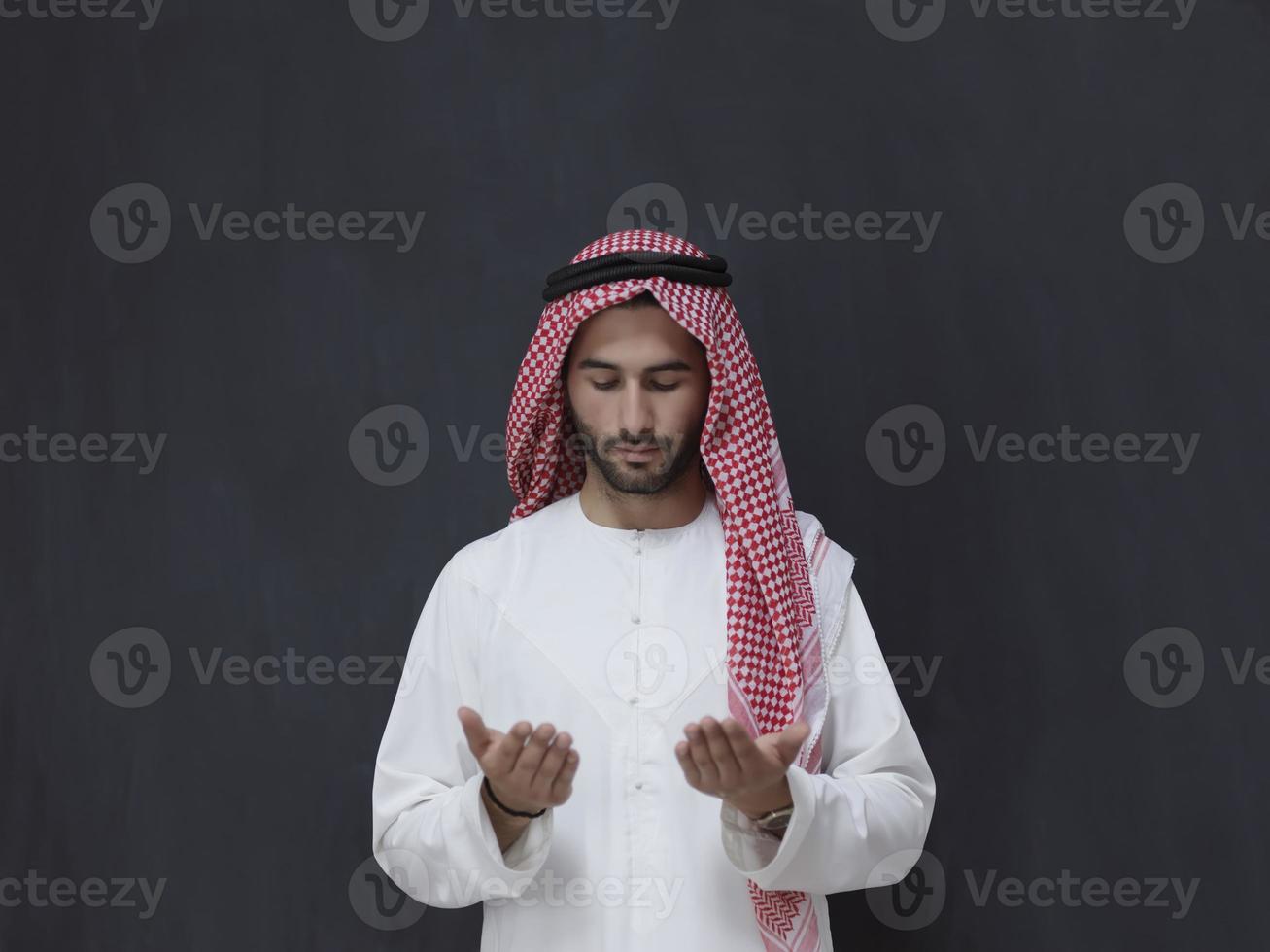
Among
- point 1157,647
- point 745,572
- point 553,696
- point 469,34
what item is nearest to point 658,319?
point 745,572

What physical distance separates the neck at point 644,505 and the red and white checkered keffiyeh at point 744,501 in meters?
0.06

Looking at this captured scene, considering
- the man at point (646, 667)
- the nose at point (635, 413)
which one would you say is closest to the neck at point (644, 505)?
the man at point (646, 667)

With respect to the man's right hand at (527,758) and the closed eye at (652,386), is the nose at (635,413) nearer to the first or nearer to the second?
the closed eye at (652,386)

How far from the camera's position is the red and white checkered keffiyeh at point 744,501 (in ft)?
6.12

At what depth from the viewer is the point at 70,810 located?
2.46m

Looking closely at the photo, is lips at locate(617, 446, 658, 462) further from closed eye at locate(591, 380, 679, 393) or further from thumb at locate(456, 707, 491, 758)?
thumb at locate(456, 707, 491, 758)

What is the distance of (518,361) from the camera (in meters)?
2.53

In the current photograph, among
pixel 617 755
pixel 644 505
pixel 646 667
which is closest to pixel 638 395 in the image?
pixel 644 505

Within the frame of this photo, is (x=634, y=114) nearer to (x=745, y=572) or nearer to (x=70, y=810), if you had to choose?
(x=745, y=572)

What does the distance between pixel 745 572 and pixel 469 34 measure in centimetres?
124

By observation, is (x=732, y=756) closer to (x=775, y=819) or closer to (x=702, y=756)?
(x=702, y=756)

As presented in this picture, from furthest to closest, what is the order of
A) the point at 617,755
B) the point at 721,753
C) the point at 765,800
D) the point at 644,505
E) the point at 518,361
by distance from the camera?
the point at 518,361, the point at 644,505, the point at 617,755, the point at 765,800, the point at 721,753

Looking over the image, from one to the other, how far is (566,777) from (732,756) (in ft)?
0.66

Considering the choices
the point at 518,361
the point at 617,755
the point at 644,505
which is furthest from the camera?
the point at 518,361
